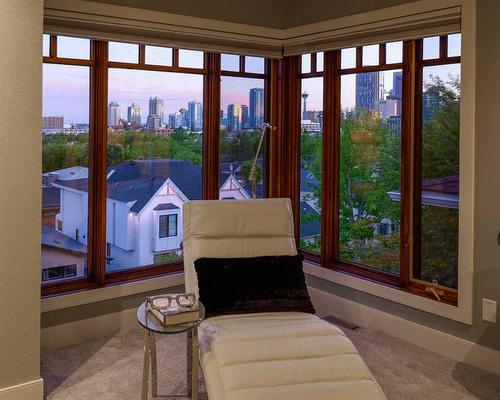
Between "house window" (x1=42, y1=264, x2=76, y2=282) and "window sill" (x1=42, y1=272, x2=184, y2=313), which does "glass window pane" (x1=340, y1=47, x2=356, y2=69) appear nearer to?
"window sill" (x1=42, y1=272, x2=184, y2=313)

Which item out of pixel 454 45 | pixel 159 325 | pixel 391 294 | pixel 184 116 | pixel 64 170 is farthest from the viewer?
pixel 184 116

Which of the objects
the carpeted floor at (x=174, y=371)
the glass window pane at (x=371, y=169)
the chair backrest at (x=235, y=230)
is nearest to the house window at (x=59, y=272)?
the carpeted floor at (x=174, y=371)

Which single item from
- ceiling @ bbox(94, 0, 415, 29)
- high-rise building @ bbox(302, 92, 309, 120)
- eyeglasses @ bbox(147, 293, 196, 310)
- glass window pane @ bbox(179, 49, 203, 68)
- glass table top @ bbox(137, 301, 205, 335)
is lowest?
glass table top @ bbox(137, 301, 205, 335)

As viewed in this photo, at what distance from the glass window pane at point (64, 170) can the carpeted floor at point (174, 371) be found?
1.91ft

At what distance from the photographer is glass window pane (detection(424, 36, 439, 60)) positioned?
10.8ft

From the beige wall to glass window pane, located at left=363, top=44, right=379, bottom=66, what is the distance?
7.29 feet

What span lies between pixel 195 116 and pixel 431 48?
1724mm

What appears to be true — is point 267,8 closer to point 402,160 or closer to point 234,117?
point 234,117

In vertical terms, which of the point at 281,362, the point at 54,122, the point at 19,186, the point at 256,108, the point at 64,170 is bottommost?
the point at 281,362

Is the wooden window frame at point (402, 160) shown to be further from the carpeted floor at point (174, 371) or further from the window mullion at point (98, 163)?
the window mullion at point (98, 163)

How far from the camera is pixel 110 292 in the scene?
3.51 metres

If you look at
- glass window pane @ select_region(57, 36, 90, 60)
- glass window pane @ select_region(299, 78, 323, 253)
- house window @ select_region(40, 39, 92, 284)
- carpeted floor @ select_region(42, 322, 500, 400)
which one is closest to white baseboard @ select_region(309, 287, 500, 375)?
carpeted floor @ select_region(42, 322, 500, 400)

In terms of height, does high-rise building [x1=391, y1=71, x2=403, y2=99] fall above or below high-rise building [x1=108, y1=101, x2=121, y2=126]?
above

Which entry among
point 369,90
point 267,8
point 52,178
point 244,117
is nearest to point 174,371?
point 52,178
